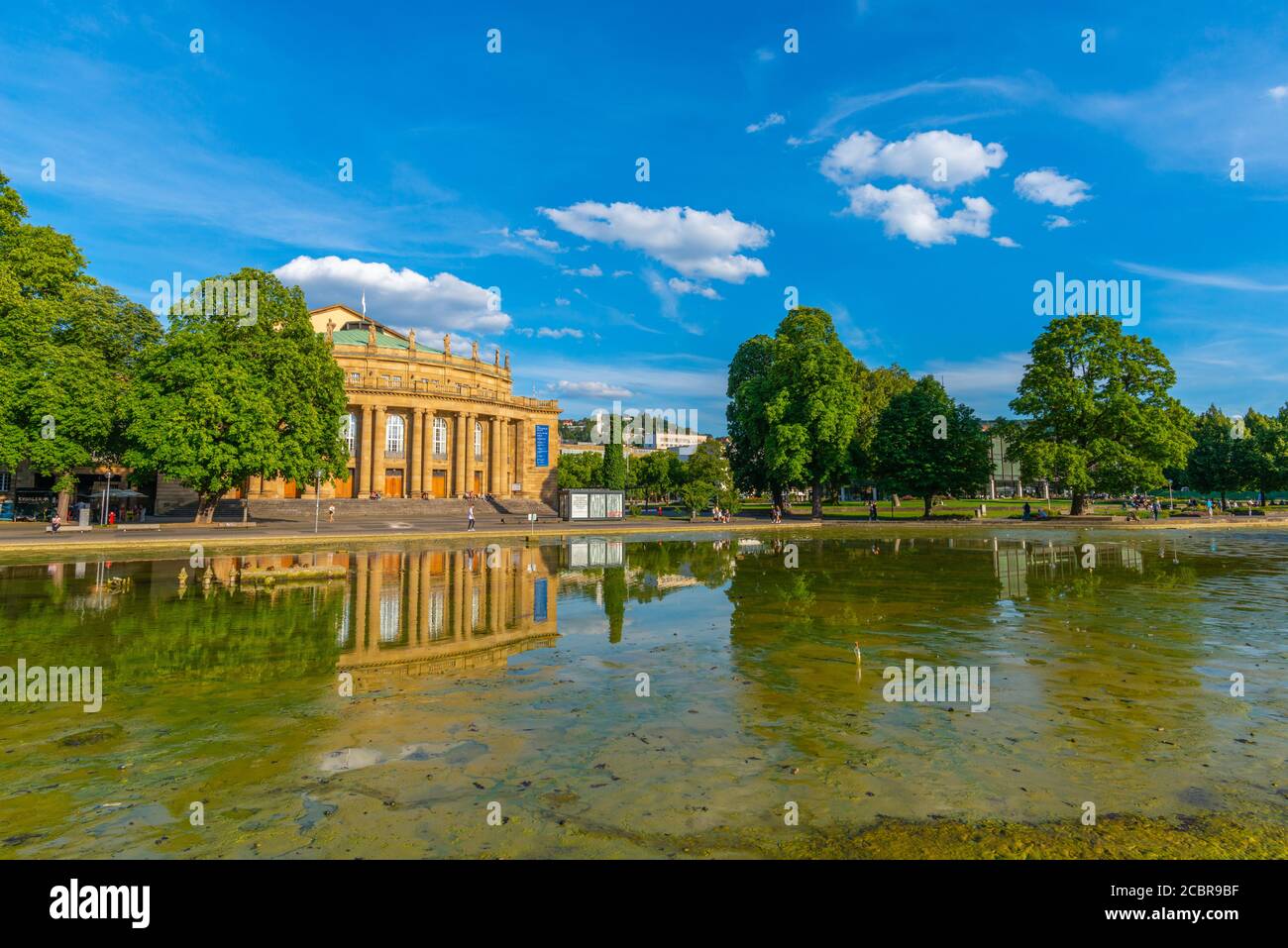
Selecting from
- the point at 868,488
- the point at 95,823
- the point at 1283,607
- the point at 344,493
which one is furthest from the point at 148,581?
the point at 868,488

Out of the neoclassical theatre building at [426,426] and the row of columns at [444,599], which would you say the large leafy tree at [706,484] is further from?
the row of columns at [444,599]

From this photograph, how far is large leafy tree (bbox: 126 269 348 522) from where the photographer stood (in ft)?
131

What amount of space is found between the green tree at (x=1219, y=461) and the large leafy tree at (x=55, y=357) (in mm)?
101957

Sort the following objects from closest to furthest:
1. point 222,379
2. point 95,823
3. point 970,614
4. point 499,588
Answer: point 95,823, point 970,614, point 499,588, point 222,379

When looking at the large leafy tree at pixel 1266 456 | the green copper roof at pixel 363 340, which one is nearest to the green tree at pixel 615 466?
the green copper roof at pixel 363 340

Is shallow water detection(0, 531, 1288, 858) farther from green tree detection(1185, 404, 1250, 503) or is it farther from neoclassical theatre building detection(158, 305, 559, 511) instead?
green tree detection(1185, 404, 1250, 503)

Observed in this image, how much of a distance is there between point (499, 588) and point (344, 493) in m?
60.1

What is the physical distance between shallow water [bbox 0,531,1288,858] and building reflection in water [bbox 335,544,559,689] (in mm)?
131

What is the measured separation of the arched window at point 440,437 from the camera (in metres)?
78.6

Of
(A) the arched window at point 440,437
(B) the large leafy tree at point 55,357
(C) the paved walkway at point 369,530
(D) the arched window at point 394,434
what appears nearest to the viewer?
(C) the paved walkway at point 369,530

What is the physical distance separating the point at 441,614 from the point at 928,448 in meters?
56.1

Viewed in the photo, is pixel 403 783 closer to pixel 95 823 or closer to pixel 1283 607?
pixel 95 823

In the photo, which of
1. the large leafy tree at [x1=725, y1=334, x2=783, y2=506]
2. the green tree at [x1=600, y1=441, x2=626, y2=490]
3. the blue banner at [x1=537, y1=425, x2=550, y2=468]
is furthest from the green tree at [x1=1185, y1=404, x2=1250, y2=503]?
the blue banner at [x1=537, y1=425, x2=550, y2=468]
